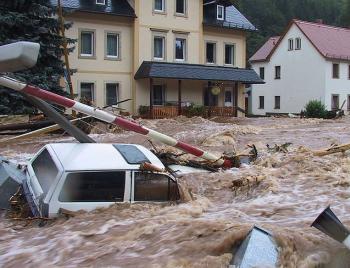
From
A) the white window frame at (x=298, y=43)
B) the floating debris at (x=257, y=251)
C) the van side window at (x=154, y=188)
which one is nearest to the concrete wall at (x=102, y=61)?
the white window frame at (x=298, y=43)

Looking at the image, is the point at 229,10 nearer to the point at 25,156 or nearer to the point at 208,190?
the point at 25,156

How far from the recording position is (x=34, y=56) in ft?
24.5

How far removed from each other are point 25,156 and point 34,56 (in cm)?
817

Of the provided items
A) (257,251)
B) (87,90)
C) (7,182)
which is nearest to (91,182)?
(7,182)

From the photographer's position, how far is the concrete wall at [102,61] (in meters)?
30.8

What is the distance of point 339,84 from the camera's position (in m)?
47.0

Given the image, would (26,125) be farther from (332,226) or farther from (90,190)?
(332,226)

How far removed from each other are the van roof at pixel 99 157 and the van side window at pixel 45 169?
0.44ft

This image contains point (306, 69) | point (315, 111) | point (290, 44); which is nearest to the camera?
point (315, 111)

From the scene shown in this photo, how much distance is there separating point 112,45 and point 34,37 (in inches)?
286

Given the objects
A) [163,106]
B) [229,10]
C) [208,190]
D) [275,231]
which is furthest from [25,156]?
[229,10]

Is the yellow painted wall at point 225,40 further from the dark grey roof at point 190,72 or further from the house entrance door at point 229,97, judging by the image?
the house entrance door at point 229,97

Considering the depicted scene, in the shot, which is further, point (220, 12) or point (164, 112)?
point (220, 12)

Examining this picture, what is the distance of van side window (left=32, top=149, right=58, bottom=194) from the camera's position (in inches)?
290
